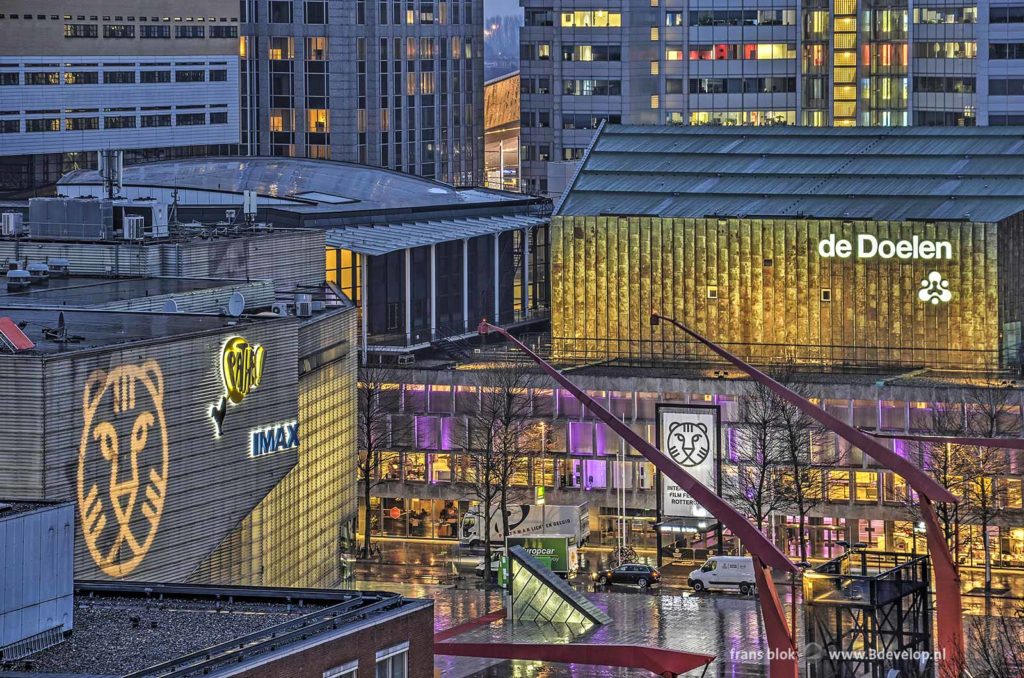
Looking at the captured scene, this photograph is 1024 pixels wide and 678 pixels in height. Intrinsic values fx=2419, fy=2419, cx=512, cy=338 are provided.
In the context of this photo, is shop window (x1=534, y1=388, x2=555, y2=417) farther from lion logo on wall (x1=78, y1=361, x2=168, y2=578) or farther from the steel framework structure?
lion logo on wall (x1=78, y1=361, x2=168, y2=578)

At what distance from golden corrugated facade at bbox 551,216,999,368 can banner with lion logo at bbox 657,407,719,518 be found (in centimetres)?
1894

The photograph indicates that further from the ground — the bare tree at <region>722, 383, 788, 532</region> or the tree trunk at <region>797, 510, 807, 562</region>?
the bare tree at <region>722, 383, 788, 532</region>

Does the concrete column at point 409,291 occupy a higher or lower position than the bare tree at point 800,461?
higher

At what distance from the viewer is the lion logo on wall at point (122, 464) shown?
69.6m

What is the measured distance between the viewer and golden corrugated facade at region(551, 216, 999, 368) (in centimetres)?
13550

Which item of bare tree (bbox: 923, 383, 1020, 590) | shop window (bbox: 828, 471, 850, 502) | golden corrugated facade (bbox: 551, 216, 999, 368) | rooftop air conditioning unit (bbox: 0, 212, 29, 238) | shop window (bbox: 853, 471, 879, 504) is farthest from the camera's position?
golden corrugated facade (bbox: 551, 216, 999, 368)

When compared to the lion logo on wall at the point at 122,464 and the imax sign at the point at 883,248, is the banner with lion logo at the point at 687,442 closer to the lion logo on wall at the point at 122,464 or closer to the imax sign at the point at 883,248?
the imax sign at the point at 883,248

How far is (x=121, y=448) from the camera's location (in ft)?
233

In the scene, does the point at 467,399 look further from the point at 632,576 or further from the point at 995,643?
the point at 995,643

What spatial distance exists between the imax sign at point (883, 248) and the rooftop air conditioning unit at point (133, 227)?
4684 cm

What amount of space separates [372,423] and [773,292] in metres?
25.7

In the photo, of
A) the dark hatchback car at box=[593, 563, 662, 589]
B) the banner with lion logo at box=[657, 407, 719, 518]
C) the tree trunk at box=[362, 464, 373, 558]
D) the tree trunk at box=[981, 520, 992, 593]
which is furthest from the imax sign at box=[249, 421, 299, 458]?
the tree trunk at box=[981, 520, 992, 593]

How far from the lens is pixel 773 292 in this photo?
458 feet

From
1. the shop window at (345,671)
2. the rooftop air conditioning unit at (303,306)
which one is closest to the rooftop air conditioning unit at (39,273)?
the rooftop air conditioning unit at (303,306)
